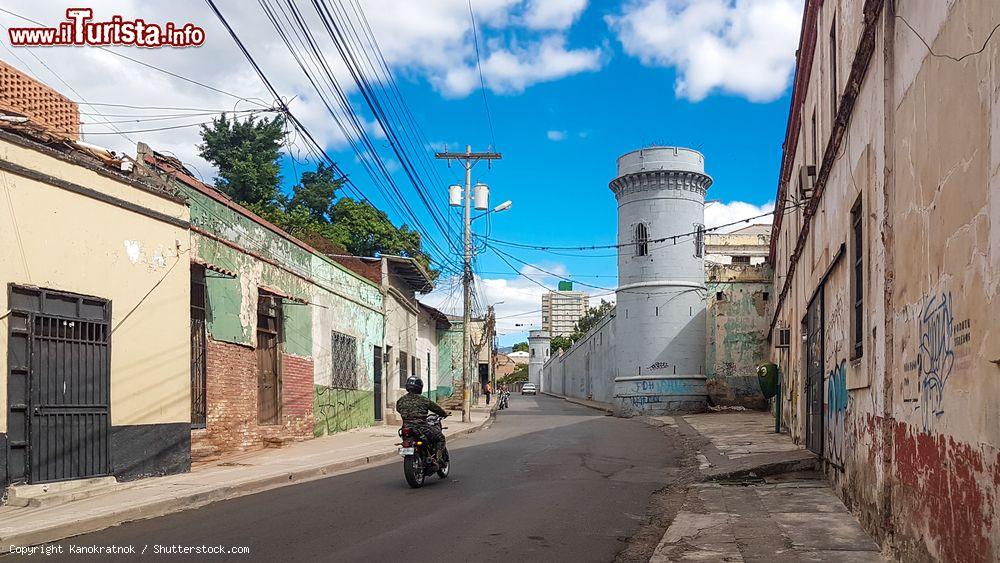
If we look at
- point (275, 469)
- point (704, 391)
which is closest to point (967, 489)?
point (275, 469)

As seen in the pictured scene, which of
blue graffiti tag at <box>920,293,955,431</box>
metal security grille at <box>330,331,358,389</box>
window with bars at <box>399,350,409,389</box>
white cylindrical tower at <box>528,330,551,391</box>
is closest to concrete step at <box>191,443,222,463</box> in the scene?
metal security grille at <box>330,331,358,389</box>

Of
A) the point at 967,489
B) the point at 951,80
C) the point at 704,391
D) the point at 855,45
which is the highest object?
the point at 855,45

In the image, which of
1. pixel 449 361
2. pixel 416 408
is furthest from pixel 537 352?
pixel 416 408

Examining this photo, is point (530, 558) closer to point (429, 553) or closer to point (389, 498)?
point (429, 553)

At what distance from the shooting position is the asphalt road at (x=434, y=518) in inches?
296

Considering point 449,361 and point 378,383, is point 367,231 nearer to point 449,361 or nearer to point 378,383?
point 449,361

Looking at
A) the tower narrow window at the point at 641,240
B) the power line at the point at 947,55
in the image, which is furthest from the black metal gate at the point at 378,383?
the power line at the point at 947,55

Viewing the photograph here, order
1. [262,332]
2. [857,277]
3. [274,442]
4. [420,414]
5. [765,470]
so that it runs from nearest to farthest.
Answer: [857,277] < [420,414] < [765,470] < [274,442] < [262,332]

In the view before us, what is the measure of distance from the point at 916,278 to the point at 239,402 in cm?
1332

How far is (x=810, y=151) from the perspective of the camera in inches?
650

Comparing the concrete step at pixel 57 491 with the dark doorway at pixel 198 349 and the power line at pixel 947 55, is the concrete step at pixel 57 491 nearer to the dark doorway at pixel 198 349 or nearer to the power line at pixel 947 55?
the dark doorway at pixel 198 349

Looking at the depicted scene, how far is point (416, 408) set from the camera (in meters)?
12.3

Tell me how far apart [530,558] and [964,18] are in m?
5.16

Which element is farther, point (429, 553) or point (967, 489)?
point (429, 553)
